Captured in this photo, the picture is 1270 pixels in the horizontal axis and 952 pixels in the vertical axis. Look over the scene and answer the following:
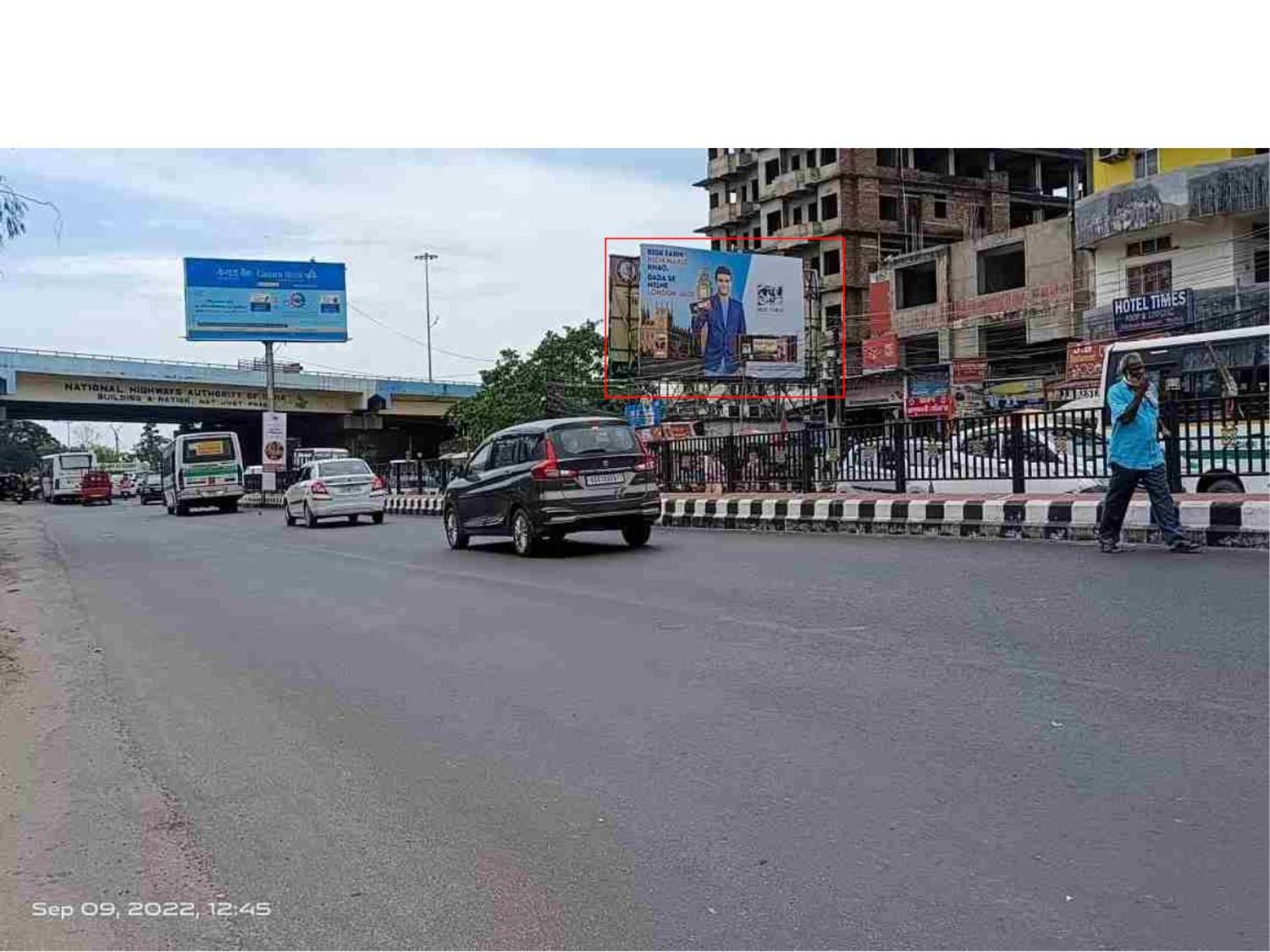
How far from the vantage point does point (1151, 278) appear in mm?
34125

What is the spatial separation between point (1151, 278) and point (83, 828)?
35.3m

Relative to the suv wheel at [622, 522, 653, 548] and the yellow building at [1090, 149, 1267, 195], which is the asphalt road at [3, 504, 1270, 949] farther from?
the yellow building at [1090, 149, 1267, 195]

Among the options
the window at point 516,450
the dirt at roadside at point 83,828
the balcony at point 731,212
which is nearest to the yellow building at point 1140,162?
the window at point 516,450

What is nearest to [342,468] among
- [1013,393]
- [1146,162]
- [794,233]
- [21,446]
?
[1146,162]

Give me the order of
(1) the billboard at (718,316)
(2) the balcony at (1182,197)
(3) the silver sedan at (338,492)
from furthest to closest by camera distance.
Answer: (1) the billboard at (718,316) → (2) the balcony at (1182,197) → (3) the silver sedan at (338,492)

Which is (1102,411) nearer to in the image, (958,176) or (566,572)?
(566,572)

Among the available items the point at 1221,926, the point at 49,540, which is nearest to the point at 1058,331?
the point at 49,540

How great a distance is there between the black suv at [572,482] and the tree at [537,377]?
38.4 metres

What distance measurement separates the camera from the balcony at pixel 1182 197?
3058 centimetres

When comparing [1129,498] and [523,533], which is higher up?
[1129,498]

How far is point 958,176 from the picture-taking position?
64.4 metres

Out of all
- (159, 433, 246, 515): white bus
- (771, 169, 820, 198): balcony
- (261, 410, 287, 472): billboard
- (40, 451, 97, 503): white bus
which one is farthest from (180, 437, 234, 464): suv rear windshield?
(771, 169, 820, 198): balcony

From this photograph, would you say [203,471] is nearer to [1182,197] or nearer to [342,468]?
[342,468]

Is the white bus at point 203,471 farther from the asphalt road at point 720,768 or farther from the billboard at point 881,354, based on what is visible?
the asphalt road at point 720,768
